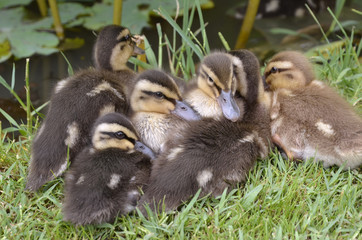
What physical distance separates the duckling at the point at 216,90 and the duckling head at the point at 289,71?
277mm

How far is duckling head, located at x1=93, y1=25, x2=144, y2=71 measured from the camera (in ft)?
8.96

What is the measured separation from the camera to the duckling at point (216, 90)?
2.27 meters

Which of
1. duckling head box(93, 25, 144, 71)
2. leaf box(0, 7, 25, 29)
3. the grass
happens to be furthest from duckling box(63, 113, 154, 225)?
leaf box(0, 7, 25, 29)

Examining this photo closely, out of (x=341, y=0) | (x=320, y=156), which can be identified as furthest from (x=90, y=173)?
(x=341, y=0)

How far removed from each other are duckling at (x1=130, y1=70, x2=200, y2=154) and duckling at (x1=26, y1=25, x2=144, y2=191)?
148mm

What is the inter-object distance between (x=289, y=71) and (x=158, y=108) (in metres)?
0.70

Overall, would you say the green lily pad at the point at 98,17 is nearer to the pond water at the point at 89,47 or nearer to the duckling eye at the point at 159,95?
the pond water at the point at 89,47

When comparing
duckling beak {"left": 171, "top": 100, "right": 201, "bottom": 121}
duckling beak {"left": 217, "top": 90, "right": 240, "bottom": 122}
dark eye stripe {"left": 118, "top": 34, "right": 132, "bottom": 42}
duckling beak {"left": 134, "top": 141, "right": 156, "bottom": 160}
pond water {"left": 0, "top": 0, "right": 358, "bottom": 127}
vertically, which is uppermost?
duckling beak {"left": 217, "top": 90, "right": 240, "bottom": 122}

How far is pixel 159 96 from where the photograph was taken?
2316mm

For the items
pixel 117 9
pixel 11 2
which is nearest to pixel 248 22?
pixel 117 9

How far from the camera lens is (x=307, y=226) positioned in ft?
6.55

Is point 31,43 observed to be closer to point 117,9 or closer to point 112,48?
point 117,9

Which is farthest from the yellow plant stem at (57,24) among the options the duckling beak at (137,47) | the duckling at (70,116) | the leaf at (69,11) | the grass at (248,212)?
the grass at (248,212)

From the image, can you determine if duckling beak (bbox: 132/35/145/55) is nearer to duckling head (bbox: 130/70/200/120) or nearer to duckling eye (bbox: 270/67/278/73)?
duckling head (bbox: 130/70/200/120)
